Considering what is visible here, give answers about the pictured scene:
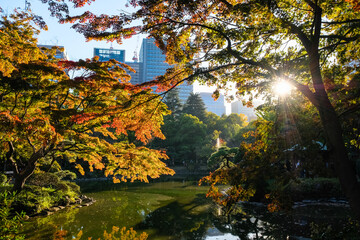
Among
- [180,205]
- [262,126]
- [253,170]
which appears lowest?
[180,205]

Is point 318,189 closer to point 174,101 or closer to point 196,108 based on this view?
point 196,108

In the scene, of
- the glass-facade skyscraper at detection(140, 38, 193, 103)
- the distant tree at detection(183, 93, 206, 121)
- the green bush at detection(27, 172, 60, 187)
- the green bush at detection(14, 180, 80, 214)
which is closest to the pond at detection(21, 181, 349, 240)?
the green bush at detection(14, 180, 80, 214)

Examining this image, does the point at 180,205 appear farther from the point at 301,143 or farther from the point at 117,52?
the point at 117,52

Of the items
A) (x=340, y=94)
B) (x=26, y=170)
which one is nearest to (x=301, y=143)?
(x=340, y=94)

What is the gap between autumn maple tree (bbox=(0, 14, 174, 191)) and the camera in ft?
16.2

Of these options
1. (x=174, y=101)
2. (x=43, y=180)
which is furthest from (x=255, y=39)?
(x=174, y=101)

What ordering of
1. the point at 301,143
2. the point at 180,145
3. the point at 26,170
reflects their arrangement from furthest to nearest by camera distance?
the point at 180,145 → the point at 26,170 → the point at 301,143

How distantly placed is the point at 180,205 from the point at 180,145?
81.0 feet

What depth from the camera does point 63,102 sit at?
7715mm

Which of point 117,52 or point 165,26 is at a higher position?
point 117,52

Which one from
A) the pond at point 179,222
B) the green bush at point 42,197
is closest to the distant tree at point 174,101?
the green bush at point 42,197

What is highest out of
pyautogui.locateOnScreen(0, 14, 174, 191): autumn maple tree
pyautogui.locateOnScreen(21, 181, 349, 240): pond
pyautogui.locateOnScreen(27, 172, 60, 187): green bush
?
pyautogui.locateOnScreen(0, 14, 174, 191): autumn maple tree

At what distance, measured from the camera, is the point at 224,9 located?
13.9 ft

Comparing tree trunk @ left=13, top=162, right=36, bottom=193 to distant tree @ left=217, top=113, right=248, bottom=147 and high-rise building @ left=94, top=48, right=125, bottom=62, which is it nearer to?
distant tree @ left=217, top=113, right=248, bottom=147
